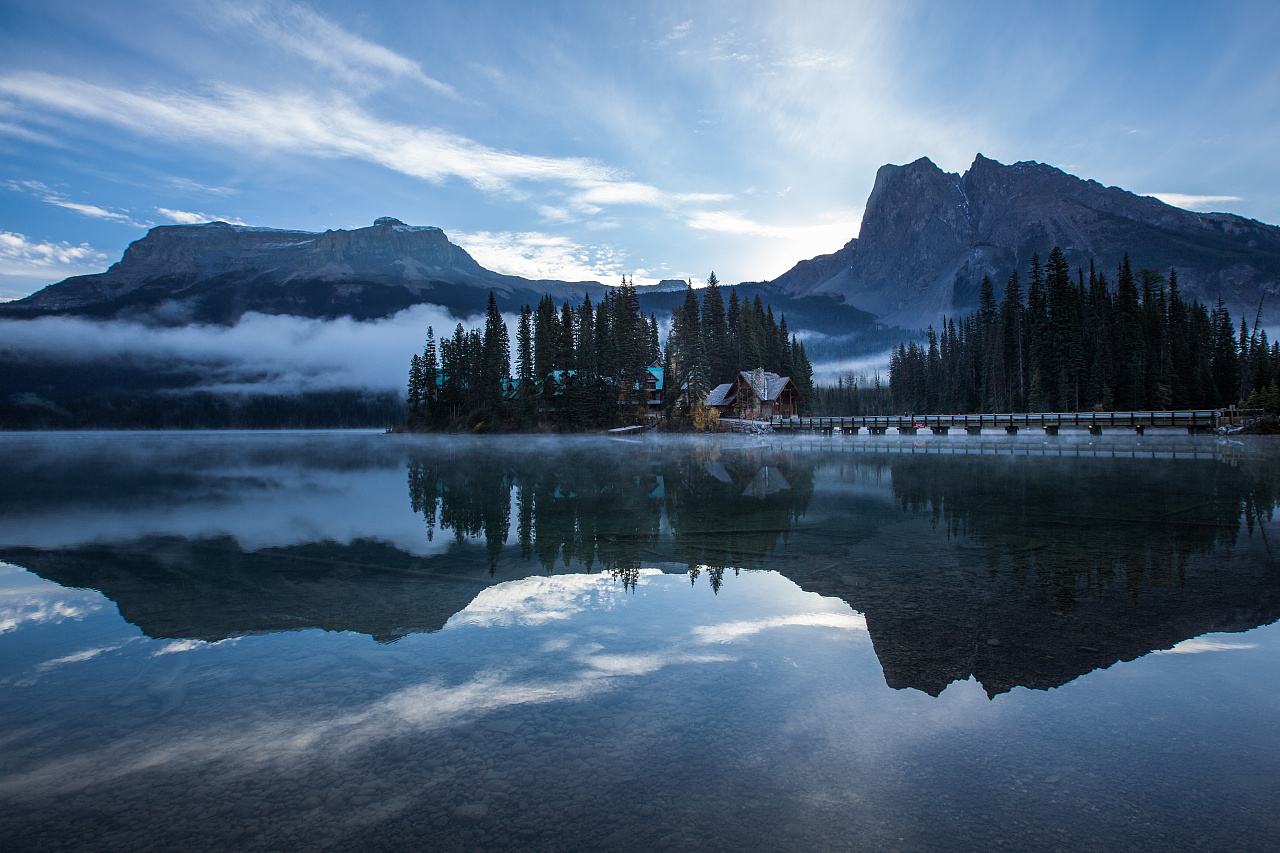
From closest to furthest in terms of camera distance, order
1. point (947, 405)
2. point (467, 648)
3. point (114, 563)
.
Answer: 1. point (467, 648)
2. point (114, 563)
3. point (947, 405)

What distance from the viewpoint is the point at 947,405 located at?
129 meters

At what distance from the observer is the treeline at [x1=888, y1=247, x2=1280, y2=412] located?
82.6m

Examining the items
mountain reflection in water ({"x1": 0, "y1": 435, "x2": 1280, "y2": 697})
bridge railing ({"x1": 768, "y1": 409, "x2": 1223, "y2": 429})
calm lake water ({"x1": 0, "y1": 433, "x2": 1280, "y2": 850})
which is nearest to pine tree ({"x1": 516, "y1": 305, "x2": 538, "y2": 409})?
bridge railing ({"x1": 768, "y1": 409, "x2": 1223, "y2": 429})

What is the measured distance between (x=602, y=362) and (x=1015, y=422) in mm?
51575

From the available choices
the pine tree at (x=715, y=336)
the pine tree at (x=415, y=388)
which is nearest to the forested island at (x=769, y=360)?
the pine tree at (x=715, y=336)

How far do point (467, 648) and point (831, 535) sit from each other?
433 inches

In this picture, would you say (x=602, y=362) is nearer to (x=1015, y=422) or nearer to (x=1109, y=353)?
(x=1015, y=422)

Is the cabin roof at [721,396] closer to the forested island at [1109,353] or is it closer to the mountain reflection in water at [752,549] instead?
the forested island at [1109,353]

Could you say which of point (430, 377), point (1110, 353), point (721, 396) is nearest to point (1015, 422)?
point (1110, 353)

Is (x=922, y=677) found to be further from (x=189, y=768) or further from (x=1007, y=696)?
(x=189, y=768)

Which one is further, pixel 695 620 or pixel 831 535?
pixel 831 535

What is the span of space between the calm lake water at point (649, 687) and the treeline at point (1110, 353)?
2982 inches

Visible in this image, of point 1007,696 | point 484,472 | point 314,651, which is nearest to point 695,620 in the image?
point 1007,696

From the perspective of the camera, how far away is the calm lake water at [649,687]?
5074mm
